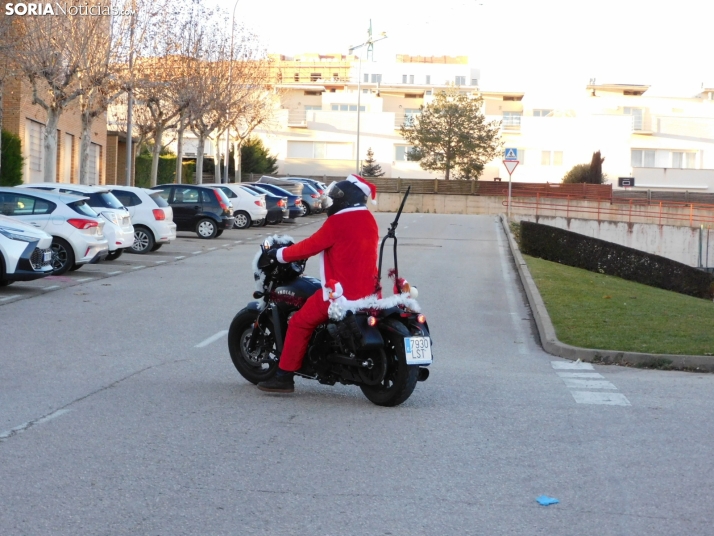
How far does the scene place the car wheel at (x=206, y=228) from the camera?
102 ft

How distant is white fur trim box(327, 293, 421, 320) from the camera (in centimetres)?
801

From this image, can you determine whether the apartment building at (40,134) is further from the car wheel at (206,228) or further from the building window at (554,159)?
the building window at (554,159)

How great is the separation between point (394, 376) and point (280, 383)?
991 mm

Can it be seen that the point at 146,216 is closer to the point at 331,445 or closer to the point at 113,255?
the point at 113,255

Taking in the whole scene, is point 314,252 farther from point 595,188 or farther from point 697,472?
point 595,188

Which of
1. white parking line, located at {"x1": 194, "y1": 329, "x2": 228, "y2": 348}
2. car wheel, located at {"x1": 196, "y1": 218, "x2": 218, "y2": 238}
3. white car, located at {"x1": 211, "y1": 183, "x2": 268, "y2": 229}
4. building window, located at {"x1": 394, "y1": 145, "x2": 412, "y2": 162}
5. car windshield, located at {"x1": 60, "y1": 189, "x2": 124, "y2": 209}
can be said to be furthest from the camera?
building window, located at {"x1": 394, "y1": 145, "x2": 412, "y2": 162}

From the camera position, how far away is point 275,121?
79562 mm

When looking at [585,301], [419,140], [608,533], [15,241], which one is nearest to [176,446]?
[608,533]

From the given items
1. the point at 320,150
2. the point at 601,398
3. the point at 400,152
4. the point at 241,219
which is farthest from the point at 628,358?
the point at 400,152

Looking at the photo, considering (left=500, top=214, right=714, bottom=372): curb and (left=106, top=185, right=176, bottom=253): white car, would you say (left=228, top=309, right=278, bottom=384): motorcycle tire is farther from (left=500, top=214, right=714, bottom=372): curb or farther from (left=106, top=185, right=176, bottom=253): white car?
(left=106, top=185, right=176, bottom=253): white car

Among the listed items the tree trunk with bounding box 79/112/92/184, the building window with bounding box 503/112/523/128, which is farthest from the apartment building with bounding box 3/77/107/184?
the building window with bounding box 503/112/523/128

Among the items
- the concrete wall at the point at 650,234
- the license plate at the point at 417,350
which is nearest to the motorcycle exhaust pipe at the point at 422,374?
the license plate at the point at 417,350

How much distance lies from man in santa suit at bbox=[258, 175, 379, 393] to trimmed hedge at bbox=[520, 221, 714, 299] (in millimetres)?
22293

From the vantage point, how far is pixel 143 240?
82.5ft
